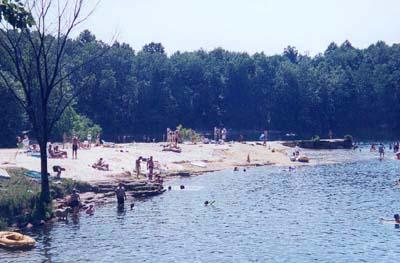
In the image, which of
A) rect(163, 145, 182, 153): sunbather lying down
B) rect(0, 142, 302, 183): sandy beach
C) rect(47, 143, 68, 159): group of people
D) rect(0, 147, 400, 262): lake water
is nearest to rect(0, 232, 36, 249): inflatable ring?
rect(0, 147, 400, 262): lake water

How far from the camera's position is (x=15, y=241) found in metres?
39.6

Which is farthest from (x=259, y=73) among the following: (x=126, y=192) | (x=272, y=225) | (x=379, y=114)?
(x=272, y=225)

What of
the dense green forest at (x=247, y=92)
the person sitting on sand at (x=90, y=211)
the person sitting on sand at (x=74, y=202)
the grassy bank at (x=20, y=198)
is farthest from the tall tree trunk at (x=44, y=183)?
the dense green forest at (x=247, y=92)

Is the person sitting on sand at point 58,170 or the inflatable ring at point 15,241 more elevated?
the person sitting on sand at point 58,170

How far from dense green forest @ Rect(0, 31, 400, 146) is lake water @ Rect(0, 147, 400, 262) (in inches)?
3170

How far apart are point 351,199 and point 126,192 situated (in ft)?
64.2

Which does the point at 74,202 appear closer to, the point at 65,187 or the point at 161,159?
the point at 65,187

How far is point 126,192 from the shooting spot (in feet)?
199

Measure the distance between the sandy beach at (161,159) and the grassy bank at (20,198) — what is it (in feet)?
21.3

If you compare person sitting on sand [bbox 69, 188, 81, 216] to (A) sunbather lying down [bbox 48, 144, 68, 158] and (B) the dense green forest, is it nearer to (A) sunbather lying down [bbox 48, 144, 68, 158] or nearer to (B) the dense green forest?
(A) sunbather lying down [bbox 48, 144, 68, 158]

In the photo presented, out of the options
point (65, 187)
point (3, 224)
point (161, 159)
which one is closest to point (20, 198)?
point (3, 224)

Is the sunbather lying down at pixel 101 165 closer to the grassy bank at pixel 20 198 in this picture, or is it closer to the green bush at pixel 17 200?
the grassy bank at pixel 20 198

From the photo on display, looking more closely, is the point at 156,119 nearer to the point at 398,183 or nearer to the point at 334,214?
the point at 398,183

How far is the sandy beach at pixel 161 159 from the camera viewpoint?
64.2 meters
